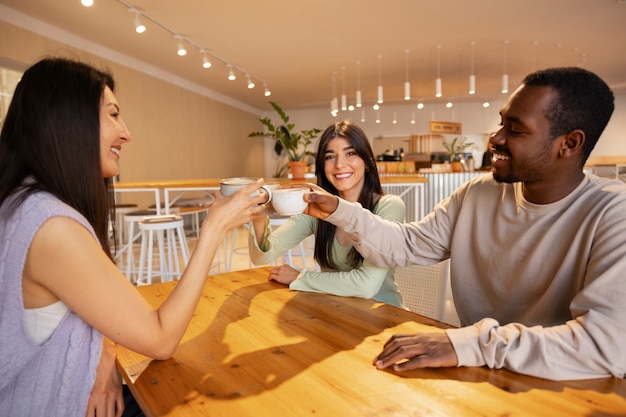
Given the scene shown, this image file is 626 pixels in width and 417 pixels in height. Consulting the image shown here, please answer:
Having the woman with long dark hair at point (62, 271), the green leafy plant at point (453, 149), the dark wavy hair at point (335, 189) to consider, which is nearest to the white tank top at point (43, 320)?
the woman with long dark hair at point (62, 271)

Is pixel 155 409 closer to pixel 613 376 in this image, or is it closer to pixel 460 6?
pixel 613 376

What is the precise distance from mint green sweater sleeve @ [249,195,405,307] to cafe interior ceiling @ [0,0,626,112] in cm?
336

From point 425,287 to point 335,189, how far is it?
64 cm

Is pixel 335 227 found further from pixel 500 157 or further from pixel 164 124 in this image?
pixel 164 124

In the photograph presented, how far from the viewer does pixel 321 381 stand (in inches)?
30.6

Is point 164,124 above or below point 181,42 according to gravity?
below

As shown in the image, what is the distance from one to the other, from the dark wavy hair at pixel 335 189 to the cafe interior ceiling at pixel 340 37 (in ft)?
10.1

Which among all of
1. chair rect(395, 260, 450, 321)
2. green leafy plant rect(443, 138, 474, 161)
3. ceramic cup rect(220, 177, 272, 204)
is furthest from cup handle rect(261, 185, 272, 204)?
green leafy plant rect(443, 138, 474, 161)

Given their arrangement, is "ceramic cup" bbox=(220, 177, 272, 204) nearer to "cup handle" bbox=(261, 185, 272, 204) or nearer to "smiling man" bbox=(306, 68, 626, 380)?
"cup handle" bbox=(261, 185, 272, 204)

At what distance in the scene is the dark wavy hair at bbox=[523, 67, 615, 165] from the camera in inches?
40.3

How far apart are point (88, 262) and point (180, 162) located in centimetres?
722

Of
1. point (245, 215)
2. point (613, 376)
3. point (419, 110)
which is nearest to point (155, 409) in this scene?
point (245, 215)

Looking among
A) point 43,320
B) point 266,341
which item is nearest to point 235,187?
point 266,341

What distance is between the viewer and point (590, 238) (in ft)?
3.11
